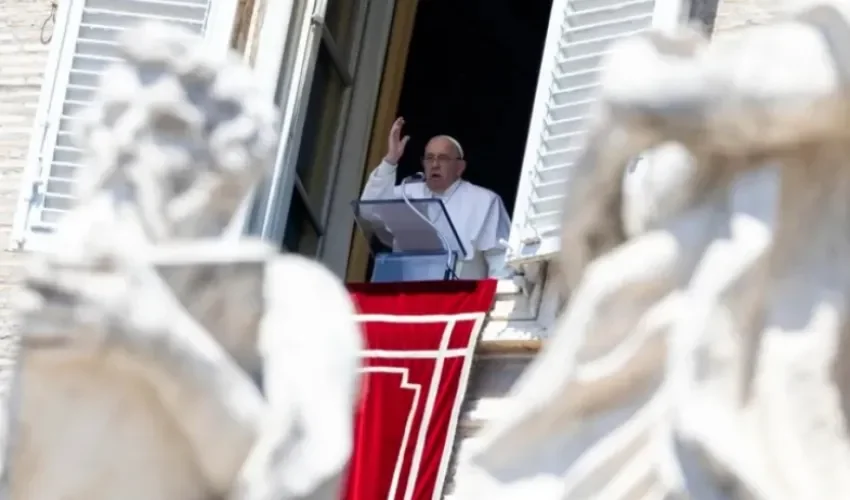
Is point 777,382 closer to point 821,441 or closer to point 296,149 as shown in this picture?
point 821,441

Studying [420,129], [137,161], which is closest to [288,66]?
[420,129]

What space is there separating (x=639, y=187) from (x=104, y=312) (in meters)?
0.77

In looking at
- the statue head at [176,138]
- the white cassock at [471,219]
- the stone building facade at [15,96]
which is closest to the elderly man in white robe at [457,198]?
the white cassock at [471,219]

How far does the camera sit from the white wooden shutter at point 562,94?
391 inches

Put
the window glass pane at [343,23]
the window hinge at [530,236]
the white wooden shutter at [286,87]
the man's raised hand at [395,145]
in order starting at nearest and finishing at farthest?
the window hinge at [530,236] < the man's raised hand at [395,145] < the white wooden shutter at [286,87] < the window glass pane at [343,23]

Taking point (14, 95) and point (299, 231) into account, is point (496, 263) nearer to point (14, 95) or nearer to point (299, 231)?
point (299, 231)

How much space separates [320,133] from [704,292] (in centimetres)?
728

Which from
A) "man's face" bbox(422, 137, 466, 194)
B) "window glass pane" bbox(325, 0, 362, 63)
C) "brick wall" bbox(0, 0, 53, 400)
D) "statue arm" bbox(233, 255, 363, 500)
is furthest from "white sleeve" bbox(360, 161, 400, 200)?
"statue arm" bbox(233, 255, 363, 500)

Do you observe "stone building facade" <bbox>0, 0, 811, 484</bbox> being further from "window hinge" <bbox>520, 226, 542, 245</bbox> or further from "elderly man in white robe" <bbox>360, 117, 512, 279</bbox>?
"window hinge" <bbox>520, 226, 542, 245</bbox>

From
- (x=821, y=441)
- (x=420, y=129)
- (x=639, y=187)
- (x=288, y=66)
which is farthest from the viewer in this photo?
(x=420, y=129)

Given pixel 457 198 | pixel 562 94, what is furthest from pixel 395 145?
pixel 562 94

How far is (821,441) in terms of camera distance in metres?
4.18

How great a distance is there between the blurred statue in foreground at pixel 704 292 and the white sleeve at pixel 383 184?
622cm

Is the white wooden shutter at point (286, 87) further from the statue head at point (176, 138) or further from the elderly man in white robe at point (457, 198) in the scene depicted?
the statue head at point (176, 138)
